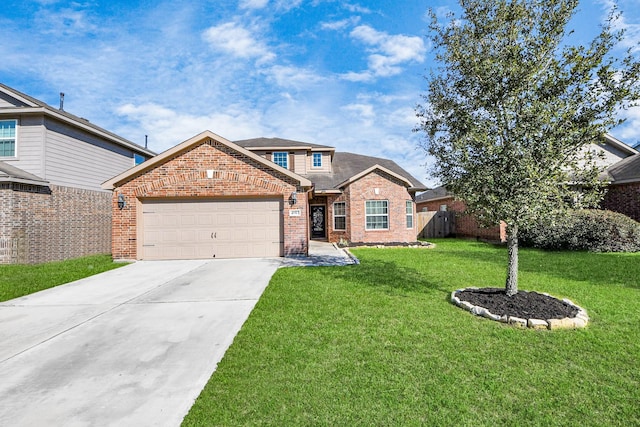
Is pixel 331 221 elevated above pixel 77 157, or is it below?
below

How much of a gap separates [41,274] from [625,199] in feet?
80.0

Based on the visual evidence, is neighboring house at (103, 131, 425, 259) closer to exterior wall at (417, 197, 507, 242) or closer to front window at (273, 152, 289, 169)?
front window at (273, 152, 289, 169)

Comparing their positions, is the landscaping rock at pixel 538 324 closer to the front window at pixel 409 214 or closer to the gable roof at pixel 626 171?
the front window at pixel 409 214

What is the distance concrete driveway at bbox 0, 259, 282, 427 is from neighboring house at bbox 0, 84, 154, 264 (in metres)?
5.80

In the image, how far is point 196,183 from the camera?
1155 cm

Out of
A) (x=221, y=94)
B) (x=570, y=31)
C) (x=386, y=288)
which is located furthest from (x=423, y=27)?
(x=221, y=94)

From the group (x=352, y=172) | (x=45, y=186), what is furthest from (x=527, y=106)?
(x=45, y=186)

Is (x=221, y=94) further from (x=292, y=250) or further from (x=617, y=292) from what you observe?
(x=617, y=292)

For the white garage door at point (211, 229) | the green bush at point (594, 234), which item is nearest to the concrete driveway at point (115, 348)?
the white garage door at point (211, 229)

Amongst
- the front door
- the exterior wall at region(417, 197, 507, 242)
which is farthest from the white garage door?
the exterior wall at region(417, 197, 507, 242)

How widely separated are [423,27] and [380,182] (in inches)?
412

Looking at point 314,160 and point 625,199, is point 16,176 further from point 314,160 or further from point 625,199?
point 625,199

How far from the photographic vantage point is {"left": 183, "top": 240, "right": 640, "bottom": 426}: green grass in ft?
9.03

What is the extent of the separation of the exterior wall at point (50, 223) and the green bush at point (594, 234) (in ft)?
62.1
